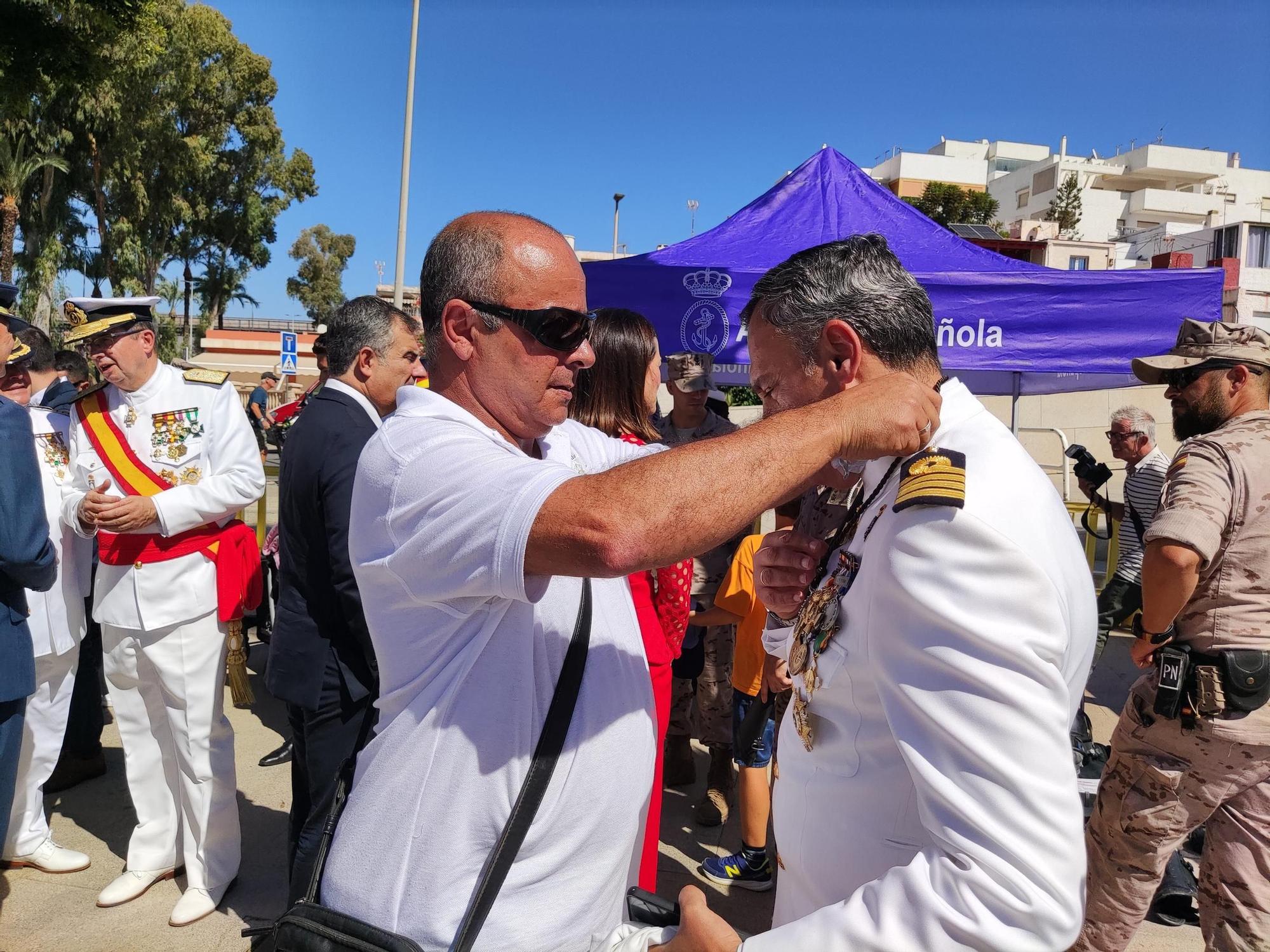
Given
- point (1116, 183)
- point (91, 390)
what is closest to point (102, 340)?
point (91, 390)

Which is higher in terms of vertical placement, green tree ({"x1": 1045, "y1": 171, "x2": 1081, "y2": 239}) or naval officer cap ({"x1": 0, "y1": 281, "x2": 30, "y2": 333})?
green tree ({"x1": 1045, "y1": 171, "x2": 1081, "y2": 239})

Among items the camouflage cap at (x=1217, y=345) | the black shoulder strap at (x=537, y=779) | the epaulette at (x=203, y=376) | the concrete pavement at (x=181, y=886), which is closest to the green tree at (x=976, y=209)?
the camouflage cap at (x=1217, y=345)

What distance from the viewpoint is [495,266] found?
1.47m

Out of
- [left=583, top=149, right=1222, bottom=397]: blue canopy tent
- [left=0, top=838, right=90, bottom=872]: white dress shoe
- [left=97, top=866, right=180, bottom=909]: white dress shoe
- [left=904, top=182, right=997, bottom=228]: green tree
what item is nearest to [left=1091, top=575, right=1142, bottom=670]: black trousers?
[left=583, top=149, right=1222, bottom=397]: blue canopy tent

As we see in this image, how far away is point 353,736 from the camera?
3.07 metres

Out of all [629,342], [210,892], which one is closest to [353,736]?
[210,892]

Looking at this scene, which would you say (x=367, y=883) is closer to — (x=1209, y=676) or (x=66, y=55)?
(x=1209, y=676)

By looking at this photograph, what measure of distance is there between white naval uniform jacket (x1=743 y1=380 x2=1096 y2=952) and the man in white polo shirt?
173mm

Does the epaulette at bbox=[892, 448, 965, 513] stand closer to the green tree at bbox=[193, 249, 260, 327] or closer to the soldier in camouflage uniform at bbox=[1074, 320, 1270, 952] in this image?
the soldier in camouflage uniform at bbox=[1074, 320, 1270, 952]

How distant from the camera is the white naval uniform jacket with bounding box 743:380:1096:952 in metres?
1.03

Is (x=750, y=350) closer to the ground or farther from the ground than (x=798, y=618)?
farther from the ground

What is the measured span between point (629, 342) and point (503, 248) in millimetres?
1736

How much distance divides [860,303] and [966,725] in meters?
0.71

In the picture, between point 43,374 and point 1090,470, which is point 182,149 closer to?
point 43,374
